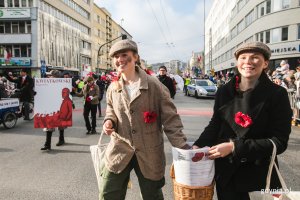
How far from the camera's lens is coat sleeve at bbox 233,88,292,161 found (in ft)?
6.66

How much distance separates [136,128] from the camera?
259 centimetres

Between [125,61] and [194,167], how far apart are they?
1113mm

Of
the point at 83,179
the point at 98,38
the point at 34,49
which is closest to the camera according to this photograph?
the point at 83,179

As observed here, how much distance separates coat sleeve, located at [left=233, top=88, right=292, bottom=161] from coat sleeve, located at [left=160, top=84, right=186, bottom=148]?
54cm

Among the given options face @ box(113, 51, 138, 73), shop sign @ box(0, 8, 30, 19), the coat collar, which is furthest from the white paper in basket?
shop sign @ box(0, 8, 30, 19)

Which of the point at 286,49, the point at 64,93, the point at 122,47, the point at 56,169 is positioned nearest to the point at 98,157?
the point at 122,47

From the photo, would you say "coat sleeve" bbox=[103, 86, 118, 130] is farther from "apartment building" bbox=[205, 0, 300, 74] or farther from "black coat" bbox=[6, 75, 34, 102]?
"apartment building" bbox=[205, 0, 300, 74]

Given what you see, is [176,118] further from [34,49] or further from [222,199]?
[34,49]

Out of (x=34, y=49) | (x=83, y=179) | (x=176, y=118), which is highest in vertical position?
(x=34, y=49)

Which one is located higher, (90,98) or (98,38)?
(98,38)

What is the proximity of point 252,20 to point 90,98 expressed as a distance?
3694 cm

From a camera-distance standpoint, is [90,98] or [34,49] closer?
[90,98]

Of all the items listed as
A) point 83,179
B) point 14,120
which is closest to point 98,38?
point 14,120

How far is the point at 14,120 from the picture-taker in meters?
10.1
